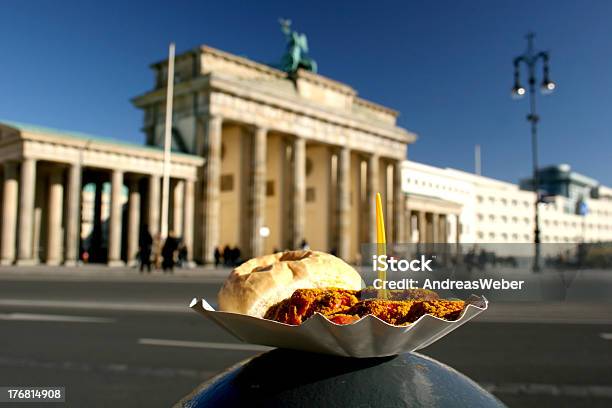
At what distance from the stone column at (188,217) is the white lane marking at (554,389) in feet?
112

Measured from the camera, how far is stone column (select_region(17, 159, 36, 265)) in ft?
103

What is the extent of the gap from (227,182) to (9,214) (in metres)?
16.6

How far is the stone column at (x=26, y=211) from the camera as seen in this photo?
31.4m

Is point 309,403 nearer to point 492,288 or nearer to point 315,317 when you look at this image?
point 315,317

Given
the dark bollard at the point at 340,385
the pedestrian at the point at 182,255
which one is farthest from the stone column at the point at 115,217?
the dark bollard at the point at 340,385

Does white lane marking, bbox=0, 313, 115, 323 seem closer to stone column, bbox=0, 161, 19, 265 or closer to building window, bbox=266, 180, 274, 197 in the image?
stone column, bbox=0, 161, 19, 265

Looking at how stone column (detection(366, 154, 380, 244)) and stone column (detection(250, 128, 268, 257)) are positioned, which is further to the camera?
stone column (detection(366, 154, 380, 244))

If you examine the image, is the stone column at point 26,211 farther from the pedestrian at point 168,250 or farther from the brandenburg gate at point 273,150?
the brandenburg gate at point 273,150

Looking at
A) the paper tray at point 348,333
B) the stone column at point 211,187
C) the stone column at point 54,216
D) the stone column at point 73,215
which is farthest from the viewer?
the stone column at point 211,187

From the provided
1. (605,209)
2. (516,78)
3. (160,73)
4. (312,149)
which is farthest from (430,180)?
(605,209)

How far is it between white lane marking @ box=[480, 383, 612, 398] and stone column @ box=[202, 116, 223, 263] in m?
34.4

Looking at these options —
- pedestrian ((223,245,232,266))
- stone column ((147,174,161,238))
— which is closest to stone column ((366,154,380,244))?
pedestrian ((223,245,232,266))

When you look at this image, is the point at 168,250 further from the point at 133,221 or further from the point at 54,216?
the point at 54,216

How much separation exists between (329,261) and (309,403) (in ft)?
1.64
